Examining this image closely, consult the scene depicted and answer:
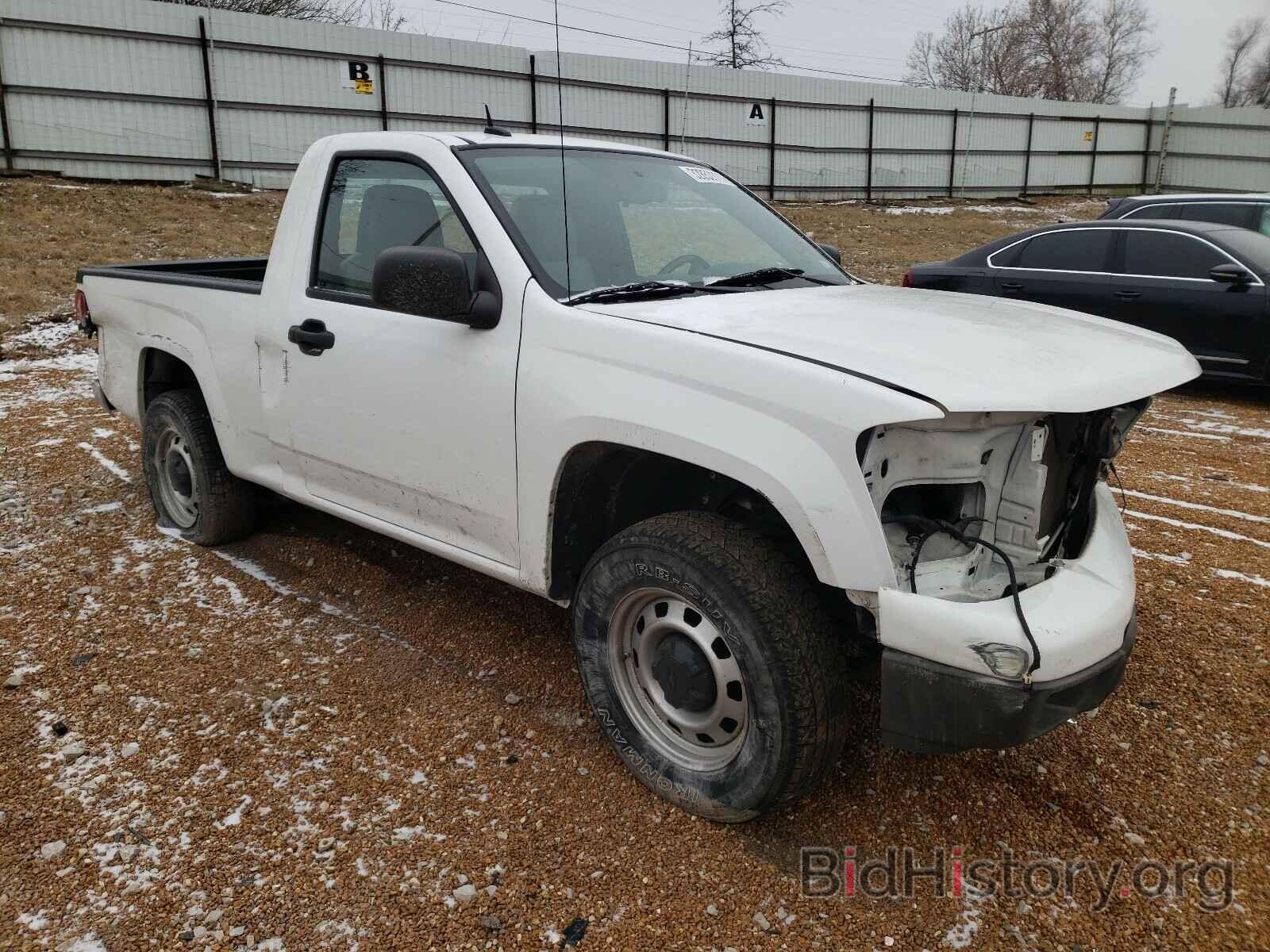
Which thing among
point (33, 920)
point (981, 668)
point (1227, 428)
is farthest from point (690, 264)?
point (1227, 428)

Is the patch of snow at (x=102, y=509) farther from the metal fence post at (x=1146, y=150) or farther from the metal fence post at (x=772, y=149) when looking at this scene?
the metal fence post at (x=1146, y=150)

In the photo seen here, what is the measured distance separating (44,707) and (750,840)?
2.41 metres

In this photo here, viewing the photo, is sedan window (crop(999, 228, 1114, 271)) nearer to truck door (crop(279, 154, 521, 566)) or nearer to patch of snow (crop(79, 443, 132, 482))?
truck door (crop(279, 154, 521, 566))

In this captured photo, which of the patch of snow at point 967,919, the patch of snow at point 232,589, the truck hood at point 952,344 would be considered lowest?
the patch of snow at point 967,919

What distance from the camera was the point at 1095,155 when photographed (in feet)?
91.2

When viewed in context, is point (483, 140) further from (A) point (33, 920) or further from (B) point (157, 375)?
(A) point (33, 920)

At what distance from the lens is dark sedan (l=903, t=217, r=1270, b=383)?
755 centimetres

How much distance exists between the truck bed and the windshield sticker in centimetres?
187

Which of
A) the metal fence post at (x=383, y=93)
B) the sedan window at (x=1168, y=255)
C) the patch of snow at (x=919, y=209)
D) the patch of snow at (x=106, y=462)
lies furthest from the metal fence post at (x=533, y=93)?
the patch of snow at (x=106, y=462)

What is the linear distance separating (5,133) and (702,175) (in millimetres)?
15403

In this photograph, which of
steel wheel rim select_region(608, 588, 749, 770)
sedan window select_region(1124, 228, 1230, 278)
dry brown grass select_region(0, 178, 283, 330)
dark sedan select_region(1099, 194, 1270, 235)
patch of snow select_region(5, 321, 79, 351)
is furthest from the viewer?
dry brown grass select_region(0, 178, 283, 330)

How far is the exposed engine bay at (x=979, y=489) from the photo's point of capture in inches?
90.5

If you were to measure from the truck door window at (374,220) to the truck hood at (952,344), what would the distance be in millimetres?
781

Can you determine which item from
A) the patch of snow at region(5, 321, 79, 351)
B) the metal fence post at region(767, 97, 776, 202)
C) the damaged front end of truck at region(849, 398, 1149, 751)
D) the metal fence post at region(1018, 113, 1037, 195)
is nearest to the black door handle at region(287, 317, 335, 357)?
the damaged front end of truck at region(849, 398, 1149, 751)
